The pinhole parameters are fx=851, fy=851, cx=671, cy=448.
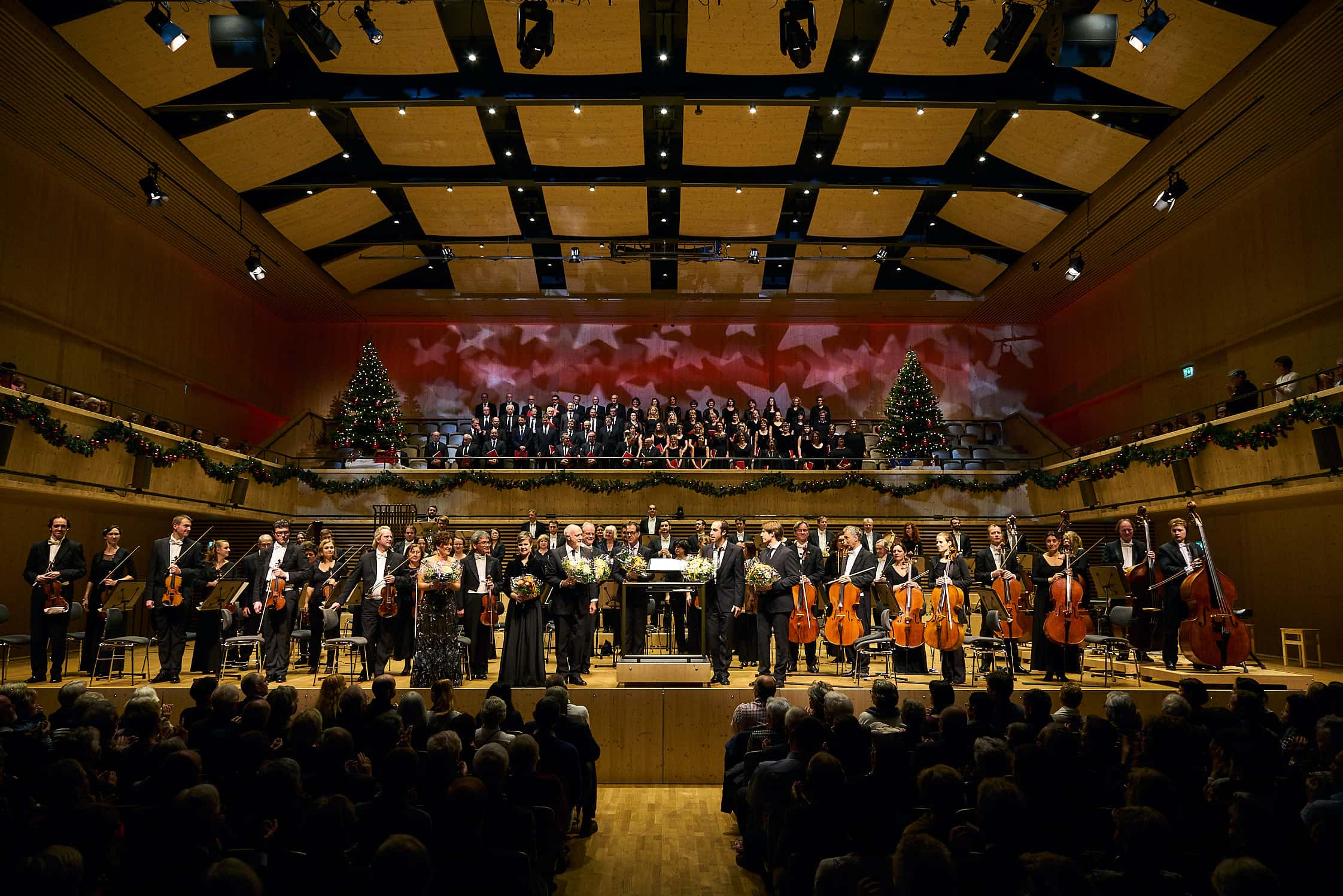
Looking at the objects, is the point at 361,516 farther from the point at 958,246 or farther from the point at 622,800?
the point at 958,246

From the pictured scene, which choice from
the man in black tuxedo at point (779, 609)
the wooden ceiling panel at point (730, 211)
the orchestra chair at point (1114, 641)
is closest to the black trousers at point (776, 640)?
the man in black tuxedo at point (779, 609)

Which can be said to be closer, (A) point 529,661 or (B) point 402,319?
(A) point 529,661

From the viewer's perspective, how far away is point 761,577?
334 inches

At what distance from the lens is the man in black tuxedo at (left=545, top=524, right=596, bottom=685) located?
8289 millimetres

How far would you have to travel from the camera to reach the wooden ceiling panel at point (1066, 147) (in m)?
11.9

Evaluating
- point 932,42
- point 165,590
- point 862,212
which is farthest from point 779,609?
point 862,212

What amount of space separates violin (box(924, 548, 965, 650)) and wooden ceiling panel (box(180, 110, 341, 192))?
10777 mm

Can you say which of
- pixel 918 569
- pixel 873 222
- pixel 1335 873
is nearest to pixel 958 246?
pixel 873 222

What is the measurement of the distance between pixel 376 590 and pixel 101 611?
106 inches

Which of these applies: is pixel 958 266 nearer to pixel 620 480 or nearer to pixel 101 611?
pixel 620 480

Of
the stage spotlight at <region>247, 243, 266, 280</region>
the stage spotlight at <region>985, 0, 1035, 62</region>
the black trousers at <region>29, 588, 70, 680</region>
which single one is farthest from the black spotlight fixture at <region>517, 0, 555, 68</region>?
the stage spotlight at <region>247, 243, 266, 280</region>

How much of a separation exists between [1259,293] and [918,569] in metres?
7.84

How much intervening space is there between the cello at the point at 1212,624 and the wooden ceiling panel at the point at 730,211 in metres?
Result: 8.84

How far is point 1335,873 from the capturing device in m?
2.78
